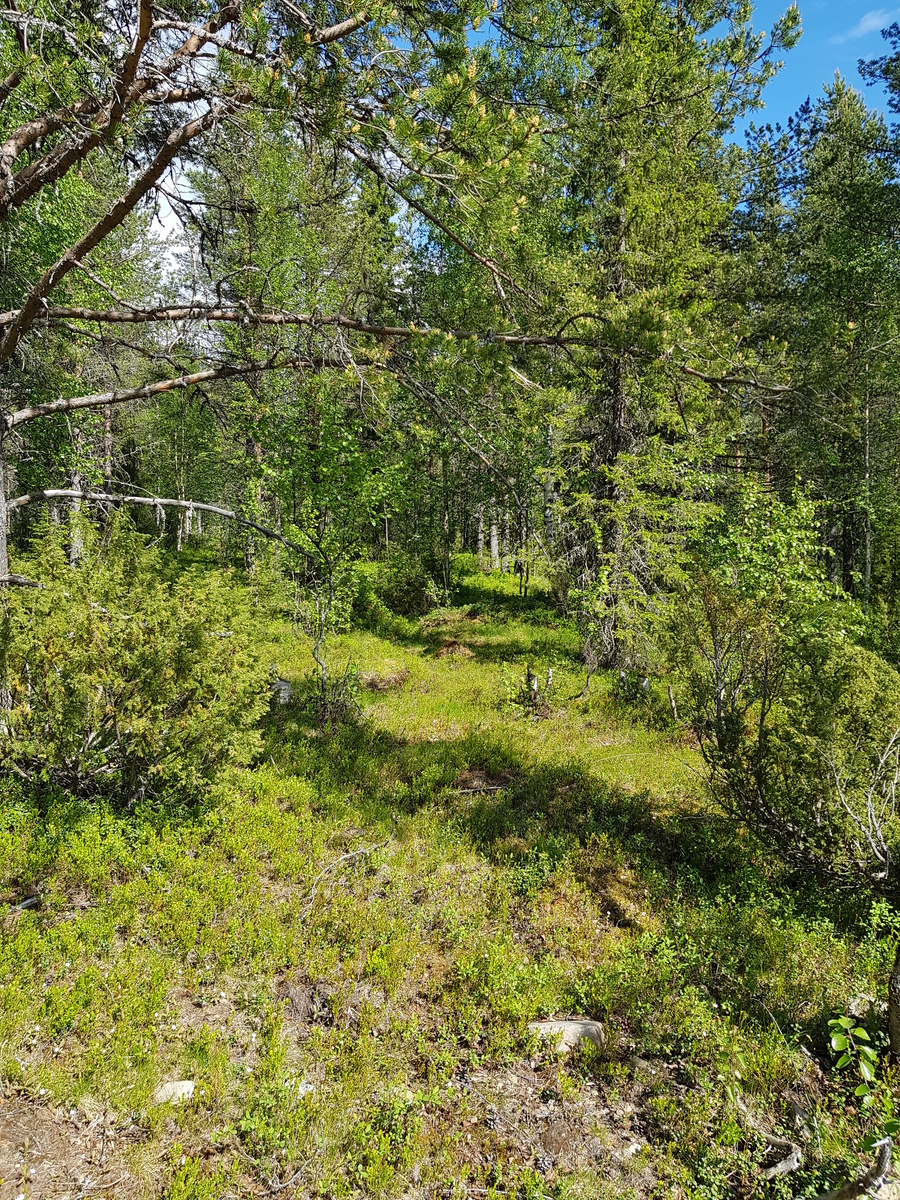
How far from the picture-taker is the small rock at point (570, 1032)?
3775 mm

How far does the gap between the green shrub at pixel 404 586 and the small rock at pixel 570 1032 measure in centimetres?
1451

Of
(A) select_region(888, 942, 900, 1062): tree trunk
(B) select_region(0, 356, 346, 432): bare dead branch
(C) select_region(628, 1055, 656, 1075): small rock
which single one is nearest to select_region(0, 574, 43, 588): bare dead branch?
(B) select_region(0, 356, 346, 432): bare dead branch

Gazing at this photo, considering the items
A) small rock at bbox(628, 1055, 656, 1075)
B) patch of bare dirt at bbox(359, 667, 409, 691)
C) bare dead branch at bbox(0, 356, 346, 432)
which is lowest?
small rock at bbox(628, 1055, 656, 1075)

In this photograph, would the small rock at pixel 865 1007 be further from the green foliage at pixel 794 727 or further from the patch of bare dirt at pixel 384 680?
the patch of bare dirt at pixel 384 680

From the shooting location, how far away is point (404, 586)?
18.5 m

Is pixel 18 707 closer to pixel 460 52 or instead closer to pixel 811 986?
pixel 460 52

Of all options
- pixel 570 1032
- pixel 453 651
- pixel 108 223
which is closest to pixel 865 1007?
pixel 570 1032

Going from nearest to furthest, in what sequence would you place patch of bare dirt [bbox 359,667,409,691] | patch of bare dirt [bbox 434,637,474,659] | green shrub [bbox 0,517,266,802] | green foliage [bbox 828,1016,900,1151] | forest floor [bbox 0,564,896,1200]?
green foliage [bbox 828,1016,900,1151]
forest floor [bbox 0,564,896,1200]
green shrub [bbox 0,517,266,802]
patch of bare dirt [bbox 359,667,409,691]
patch of bare dirt [bbox 434,637,474,659]

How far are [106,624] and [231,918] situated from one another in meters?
2.61

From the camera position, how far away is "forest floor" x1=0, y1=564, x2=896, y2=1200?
2.93 meters

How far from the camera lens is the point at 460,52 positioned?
388 centimetres

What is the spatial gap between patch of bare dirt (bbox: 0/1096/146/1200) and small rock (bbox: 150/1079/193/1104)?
15 cm

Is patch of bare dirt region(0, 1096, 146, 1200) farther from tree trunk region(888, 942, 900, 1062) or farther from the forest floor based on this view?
tree trunk region(888, 942, 900, 1062)

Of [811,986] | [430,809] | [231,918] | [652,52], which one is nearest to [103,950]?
[231,918]
